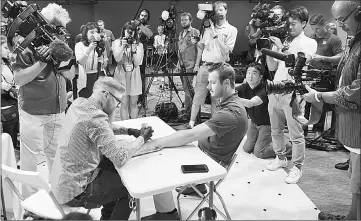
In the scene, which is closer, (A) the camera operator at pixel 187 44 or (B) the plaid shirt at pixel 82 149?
(B) the plaid shirt at pixel 82 149

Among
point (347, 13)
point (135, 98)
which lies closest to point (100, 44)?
point (135, 98)

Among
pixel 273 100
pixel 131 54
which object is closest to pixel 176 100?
pixel 131 54

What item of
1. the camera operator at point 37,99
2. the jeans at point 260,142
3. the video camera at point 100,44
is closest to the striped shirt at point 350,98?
the jeans at point 260,142

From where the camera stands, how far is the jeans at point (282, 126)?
3330 mm

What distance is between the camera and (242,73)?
22.3 feet

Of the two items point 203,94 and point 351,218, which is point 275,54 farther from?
point 203,94

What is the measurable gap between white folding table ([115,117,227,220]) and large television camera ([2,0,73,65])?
1013 millimetres

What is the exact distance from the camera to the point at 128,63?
4629 millimetres

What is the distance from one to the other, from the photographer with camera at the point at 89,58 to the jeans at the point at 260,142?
1.90m

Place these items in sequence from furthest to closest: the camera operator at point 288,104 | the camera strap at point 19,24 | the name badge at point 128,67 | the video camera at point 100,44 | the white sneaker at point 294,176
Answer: the name badge at point 128,67, the video camera at point 100,44, the white sneaker at point 294,176, the camera operator at point 288,104, the camera strap at point 19,24

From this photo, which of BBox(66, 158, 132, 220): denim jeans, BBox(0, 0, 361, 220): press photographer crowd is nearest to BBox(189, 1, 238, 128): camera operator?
BBox(0, 0, 361, 220): press photographer crowd

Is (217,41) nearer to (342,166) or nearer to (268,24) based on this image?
(268,24)

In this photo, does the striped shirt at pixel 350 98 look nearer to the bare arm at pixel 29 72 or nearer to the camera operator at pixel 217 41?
the bare arm at pixel 29 72

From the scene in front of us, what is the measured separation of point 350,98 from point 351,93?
0.10ft
